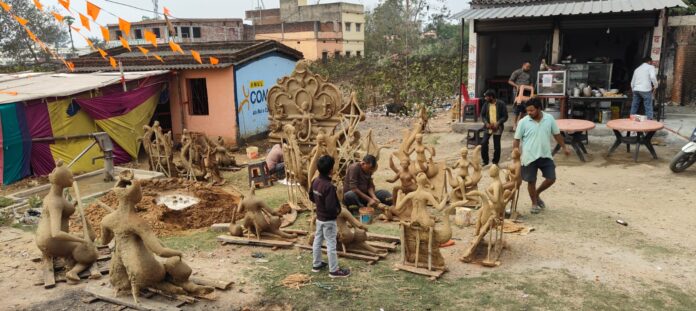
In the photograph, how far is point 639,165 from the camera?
1043 centimetres

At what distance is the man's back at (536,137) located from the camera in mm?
7527

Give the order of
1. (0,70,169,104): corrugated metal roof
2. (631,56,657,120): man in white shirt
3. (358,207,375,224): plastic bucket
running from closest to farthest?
(358,207,375,224): plastic bucket → (631,56,657,120): man in white shirt → (0,70,169,104): corrugated metal roof

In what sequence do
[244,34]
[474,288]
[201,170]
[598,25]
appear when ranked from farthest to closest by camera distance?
[244,34] → [598,25] → [201,170] → [474,288]

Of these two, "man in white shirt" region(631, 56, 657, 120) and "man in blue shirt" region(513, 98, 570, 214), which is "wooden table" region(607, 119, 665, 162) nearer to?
"man in white shirt" region(631, 56, 657, 120)

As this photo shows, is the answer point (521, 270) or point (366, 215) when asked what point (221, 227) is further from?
point (521, 270)

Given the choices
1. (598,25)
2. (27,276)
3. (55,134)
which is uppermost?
(598,25)

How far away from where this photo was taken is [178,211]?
879 cm

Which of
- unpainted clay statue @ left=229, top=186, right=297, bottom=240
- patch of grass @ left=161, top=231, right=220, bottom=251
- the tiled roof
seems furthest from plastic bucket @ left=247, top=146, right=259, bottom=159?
unpainted clay statue @ left=229, top=186, right=297, bottom=240

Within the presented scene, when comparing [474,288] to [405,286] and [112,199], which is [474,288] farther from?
[112,199]

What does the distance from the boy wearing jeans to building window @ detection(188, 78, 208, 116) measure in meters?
11.5

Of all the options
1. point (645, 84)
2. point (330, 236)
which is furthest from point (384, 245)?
point (645, 84)

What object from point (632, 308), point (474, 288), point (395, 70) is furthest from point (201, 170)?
point (395, 70)

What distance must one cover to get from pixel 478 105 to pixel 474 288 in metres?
10.4

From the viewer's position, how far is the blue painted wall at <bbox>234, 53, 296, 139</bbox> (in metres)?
15.8
